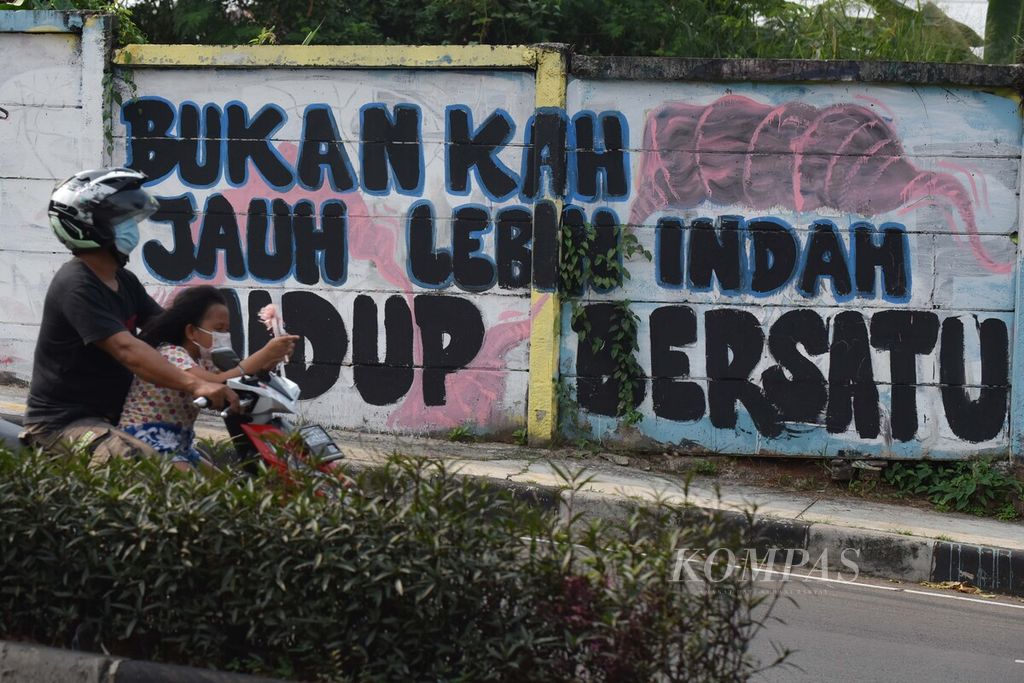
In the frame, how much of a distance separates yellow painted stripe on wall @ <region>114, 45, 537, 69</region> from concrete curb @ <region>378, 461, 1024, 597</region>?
3.18 meters

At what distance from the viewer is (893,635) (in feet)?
18.1

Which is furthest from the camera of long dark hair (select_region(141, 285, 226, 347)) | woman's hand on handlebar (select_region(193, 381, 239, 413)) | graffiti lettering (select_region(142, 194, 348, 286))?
graffiti lettering (select_region(142, 194, 348, 286))

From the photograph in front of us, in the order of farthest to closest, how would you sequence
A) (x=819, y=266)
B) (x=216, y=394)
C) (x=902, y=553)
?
(x=819, y=266), (x=902, y=553), (x=216, y=394)

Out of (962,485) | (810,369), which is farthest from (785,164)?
(962,485)

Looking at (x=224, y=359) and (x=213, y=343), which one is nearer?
(x=224, y=359)

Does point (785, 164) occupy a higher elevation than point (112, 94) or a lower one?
lower

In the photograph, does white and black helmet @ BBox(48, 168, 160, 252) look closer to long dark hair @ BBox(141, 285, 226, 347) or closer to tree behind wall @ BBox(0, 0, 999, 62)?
long dark hair @ BBox(141, 285, 226, 347)

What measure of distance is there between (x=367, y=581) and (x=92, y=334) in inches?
53.4

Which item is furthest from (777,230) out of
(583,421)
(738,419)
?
(583,421)

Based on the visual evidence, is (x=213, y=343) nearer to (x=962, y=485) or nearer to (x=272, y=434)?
(x=272, y=434)

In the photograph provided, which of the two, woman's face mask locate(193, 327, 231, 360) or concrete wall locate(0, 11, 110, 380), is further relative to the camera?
concrete wall locate(0, 11, 110, 380)

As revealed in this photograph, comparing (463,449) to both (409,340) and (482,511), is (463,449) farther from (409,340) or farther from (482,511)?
(482,511)

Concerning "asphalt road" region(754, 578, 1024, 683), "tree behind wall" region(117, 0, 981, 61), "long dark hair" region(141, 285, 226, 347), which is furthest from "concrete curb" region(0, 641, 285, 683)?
"tree behind wall" region(117, 0, 981, 61)

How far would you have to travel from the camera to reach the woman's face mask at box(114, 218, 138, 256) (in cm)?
428
